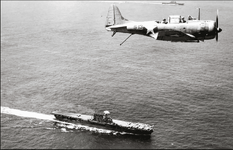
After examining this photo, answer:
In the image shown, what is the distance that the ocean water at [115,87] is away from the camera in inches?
3450

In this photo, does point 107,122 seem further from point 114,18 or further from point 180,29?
point 180,29

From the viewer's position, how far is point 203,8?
602 feet

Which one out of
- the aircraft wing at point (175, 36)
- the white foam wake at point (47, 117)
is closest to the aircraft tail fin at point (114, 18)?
the aircraft wing at point (175, 36)

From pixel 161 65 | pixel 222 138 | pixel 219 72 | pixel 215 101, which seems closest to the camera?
pixel 222 138

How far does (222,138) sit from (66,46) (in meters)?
87.0

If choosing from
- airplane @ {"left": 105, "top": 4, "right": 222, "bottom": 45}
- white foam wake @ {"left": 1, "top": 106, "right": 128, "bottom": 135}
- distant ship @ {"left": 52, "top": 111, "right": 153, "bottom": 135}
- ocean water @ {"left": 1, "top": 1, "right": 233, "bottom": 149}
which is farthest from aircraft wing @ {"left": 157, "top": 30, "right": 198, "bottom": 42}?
white foam wake @ {"left": 1, "top": 106, "right": 128, "bottom": 135}

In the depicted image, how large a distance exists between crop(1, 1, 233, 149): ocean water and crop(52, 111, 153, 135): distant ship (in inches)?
98.5

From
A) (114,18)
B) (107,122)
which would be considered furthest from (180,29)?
(107,122)

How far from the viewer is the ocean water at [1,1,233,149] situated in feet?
287

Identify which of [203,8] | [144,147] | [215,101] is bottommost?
[144,147]

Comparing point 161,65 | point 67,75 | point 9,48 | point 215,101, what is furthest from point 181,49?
point 9,48

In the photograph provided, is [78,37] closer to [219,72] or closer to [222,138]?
[219,72]

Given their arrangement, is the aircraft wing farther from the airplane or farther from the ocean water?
the ocean water

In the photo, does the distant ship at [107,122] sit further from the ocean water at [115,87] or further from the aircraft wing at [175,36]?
the aircraft wing at [175,36]
